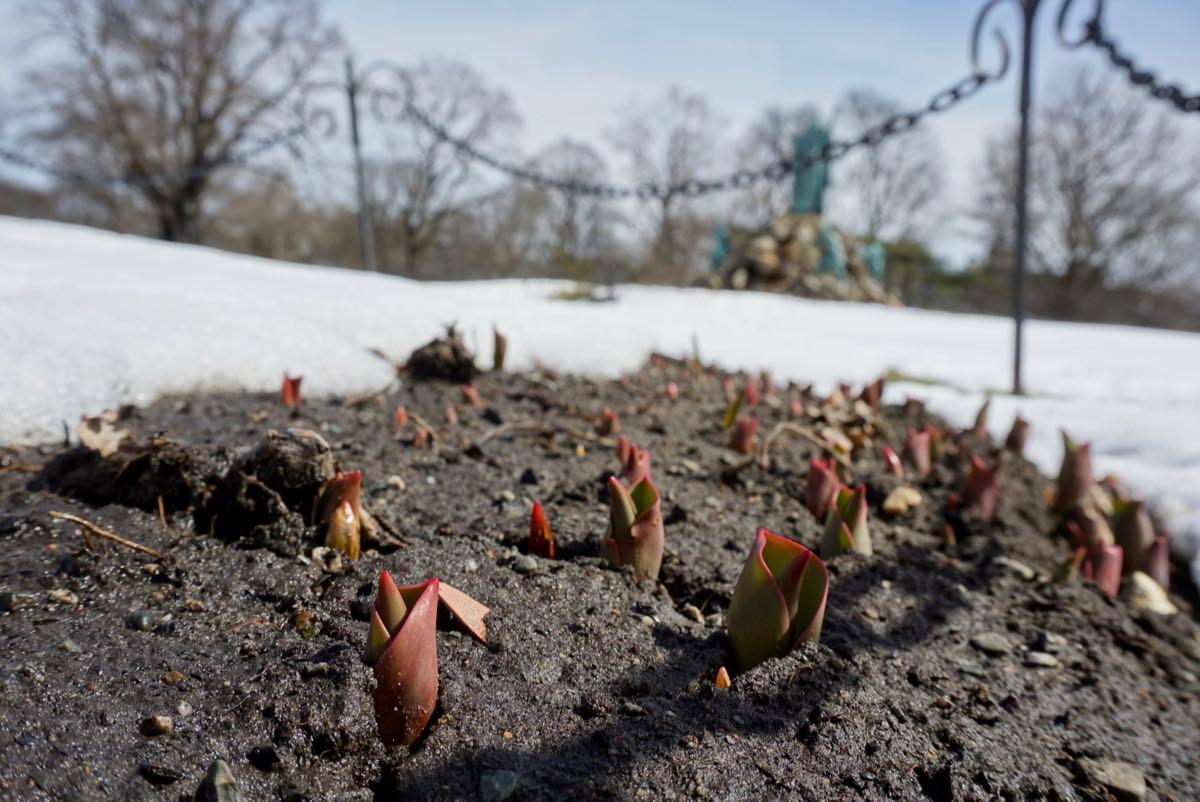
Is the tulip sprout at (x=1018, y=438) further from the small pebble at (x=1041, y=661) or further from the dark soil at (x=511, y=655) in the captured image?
the small pebble at (x=1041, y=661)

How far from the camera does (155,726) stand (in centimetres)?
88

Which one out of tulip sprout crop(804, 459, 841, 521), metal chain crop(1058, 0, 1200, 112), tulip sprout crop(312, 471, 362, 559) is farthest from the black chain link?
tulip sprout crop(312, 471, 362, 559)

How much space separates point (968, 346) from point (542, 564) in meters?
7.26

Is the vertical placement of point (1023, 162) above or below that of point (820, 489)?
above

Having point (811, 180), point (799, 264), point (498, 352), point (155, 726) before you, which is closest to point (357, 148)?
point (498, 352)

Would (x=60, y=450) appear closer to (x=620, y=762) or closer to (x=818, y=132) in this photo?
(x=620, y=762)

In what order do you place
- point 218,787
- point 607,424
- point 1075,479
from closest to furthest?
point 218,787
point 607,424
point 1075,479

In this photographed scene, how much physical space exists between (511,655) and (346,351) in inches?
70.3

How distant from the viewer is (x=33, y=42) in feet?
58.6

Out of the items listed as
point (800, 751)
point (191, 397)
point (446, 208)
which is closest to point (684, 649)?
point (800, 751)

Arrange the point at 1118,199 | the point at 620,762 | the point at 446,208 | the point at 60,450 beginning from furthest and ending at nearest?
the point at 446,208 < the point at 1118,199 < the point at 60,450 < the point at 620,762

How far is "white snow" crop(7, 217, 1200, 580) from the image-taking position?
2033 millimetres

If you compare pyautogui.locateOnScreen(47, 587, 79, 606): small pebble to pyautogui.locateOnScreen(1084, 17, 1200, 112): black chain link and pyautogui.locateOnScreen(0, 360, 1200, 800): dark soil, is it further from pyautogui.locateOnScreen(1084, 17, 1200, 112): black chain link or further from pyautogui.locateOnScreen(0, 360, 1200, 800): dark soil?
pyautogui.locateOnScreen(1084, 17, 1200, 112): black chain link

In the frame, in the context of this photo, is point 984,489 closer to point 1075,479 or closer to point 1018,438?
point 1075,479
